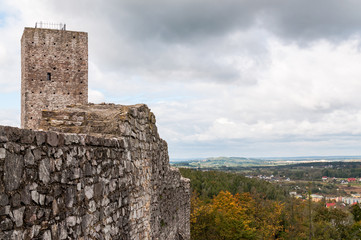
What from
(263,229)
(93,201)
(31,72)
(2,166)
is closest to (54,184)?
(2,166)

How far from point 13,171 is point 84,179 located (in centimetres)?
126

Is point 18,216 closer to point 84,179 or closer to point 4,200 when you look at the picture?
point 4,200

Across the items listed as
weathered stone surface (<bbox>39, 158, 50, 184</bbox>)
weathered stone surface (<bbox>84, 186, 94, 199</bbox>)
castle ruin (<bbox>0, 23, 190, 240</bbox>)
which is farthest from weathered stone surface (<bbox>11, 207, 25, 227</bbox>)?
weathered stone surface (<bbox>84, 186, 94, 199</bbox>)

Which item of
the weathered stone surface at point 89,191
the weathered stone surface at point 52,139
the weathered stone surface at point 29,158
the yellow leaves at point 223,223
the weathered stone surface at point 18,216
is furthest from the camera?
the yellow leaves at point 223,223

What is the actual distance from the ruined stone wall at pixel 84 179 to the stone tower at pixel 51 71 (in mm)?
13621

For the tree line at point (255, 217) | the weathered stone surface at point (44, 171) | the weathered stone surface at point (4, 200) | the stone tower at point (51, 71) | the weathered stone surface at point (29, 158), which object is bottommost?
the tree line at point (255, 217)

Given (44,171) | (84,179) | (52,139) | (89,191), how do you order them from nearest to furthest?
1. (44,171)
2. (52,139)
3. (84,179)
4. (89,191)

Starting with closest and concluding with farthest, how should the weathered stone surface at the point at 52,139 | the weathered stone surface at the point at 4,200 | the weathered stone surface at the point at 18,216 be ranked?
the weathered stone surface at the point at 4,200, the weathered stone surface at the point at 18,216, the weathered stone surface at the point at 52,139

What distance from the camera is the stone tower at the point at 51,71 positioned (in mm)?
19578

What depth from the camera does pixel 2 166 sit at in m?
2.47

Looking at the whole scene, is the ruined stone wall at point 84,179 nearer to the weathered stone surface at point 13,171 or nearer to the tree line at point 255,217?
the weathered stone surface at point 13,171

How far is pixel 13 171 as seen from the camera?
8.48ft

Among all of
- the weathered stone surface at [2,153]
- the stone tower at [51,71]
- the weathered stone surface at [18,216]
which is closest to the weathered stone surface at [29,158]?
the weathered stone surface at [2,153]

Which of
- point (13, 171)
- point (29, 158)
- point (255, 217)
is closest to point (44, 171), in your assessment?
point (29, 158)
